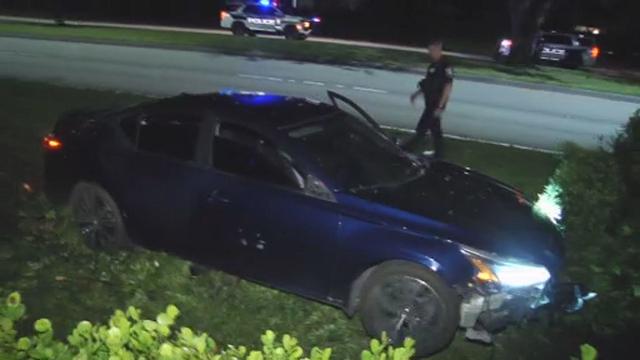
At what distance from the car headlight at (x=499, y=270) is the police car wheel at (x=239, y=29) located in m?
32.0

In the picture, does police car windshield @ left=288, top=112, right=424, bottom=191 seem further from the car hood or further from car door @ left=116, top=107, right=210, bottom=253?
car door @ left=116, top=107, right=210, bottom=253

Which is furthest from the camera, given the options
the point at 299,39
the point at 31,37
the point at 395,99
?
the point at 299,39

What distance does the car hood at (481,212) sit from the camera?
4.92m

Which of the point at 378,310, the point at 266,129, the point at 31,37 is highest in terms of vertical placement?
the point at 266,129

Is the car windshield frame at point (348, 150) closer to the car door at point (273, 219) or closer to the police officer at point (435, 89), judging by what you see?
the car door at point (273, 219)

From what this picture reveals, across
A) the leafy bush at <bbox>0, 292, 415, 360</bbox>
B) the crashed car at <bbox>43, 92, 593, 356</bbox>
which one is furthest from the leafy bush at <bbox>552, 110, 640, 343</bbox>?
the leafy bush at <bbox>0, 292, 415, 360</bbox>

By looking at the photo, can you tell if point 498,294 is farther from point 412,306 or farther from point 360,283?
point 360,283

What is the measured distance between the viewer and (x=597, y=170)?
19.0 feet

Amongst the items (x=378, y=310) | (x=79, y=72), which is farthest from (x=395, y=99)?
(x=378, y=310)

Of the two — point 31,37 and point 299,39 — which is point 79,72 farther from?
point 299,39

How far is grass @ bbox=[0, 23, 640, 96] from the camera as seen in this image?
24.8 m

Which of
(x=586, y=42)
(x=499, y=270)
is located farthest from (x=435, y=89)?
(x=586, y=42)

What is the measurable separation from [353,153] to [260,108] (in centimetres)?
82

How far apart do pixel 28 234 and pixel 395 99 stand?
12.3m
